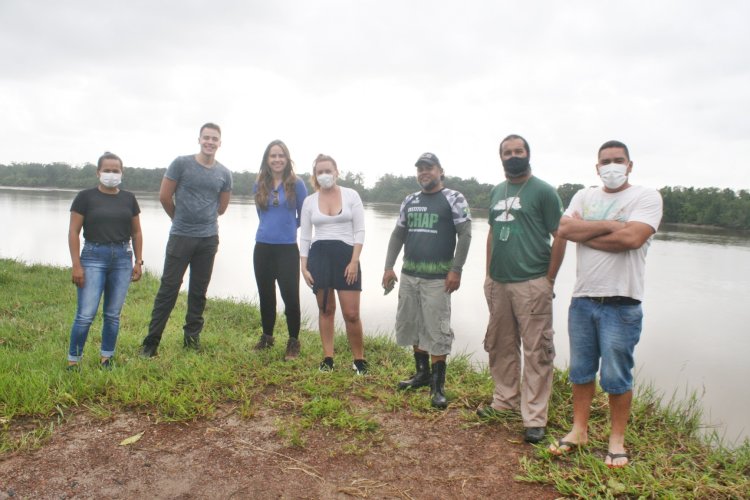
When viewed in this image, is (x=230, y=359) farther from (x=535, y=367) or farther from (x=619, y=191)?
(x=619, y=191)

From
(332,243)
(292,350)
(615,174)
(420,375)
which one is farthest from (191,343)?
(615,174)

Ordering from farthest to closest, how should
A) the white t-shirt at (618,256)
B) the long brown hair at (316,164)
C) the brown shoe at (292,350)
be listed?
the brown shoe at (292,350)
the long brown hair at (316,164)
the white t-shirt at (618,256)

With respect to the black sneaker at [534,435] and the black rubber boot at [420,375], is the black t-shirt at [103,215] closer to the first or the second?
the black rubber boot at [420,375]

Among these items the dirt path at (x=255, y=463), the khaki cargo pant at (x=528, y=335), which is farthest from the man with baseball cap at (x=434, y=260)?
the dirt path at (x=255, y=463)

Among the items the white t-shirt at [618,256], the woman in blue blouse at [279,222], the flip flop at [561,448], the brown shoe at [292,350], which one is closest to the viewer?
the white t-shirt at [618,256]

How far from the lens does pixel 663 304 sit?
10523 mm

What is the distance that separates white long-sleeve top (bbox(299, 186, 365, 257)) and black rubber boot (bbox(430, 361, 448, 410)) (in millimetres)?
1076

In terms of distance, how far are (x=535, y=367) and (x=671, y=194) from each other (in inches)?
1748

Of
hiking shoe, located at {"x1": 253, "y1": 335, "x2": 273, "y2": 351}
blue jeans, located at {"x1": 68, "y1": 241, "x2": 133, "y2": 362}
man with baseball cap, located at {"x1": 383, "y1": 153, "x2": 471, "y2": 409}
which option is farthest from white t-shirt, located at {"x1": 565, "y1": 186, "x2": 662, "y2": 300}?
blue jeans, located at {"x1": 68, "y1": 241, "x2": 133, "y2": 362}

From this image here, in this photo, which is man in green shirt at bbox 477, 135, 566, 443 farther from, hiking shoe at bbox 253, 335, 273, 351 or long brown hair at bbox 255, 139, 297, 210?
hiking shoe at bbox 253, 335, 273, 351

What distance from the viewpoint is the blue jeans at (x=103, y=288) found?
3389 millimetres

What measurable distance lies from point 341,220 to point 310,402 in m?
1.32

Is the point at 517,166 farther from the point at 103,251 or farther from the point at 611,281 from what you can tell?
the point at 103,251

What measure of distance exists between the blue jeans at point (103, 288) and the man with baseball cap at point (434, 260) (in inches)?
81.6
